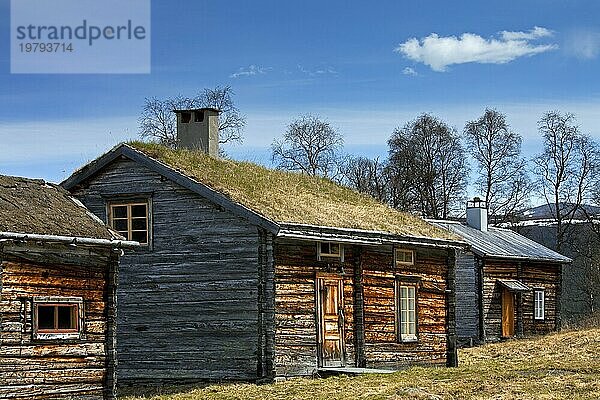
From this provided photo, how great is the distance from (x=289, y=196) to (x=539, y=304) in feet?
63.6

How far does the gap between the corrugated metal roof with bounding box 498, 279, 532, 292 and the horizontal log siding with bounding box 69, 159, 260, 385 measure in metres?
19.4

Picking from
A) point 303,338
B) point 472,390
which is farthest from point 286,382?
point 472,390

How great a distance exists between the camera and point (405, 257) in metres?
27.9

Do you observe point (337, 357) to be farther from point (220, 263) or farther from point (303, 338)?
point (220, 263)

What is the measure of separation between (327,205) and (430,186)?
31059mm

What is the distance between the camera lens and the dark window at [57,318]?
59.2 ft

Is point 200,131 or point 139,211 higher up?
point 200,131

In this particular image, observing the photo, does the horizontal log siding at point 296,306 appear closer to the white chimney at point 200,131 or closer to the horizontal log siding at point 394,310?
the horizontal log siding at point 394,310

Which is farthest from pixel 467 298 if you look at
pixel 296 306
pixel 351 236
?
pixel 296 306

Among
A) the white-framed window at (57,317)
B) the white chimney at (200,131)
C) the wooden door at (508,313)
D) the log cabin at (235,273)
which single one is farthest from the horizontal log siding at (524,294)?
the white-framed window at (57,317)

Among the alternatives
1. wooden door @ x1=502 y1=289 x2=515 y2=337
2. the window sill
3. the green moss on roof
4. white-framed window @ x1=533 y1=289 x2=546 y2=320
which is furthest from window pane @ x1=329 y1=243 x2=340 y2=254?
white-framed window @ x1=533 y1=289 x2=546 y2=320

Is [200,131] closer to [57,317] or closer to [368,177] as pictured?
[57,317]

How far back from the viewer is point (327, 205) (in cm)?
2709

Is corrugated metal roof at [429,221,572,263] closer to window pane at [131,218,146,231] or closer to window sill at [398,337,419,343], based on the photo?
window sill at [398,337,419,343]
